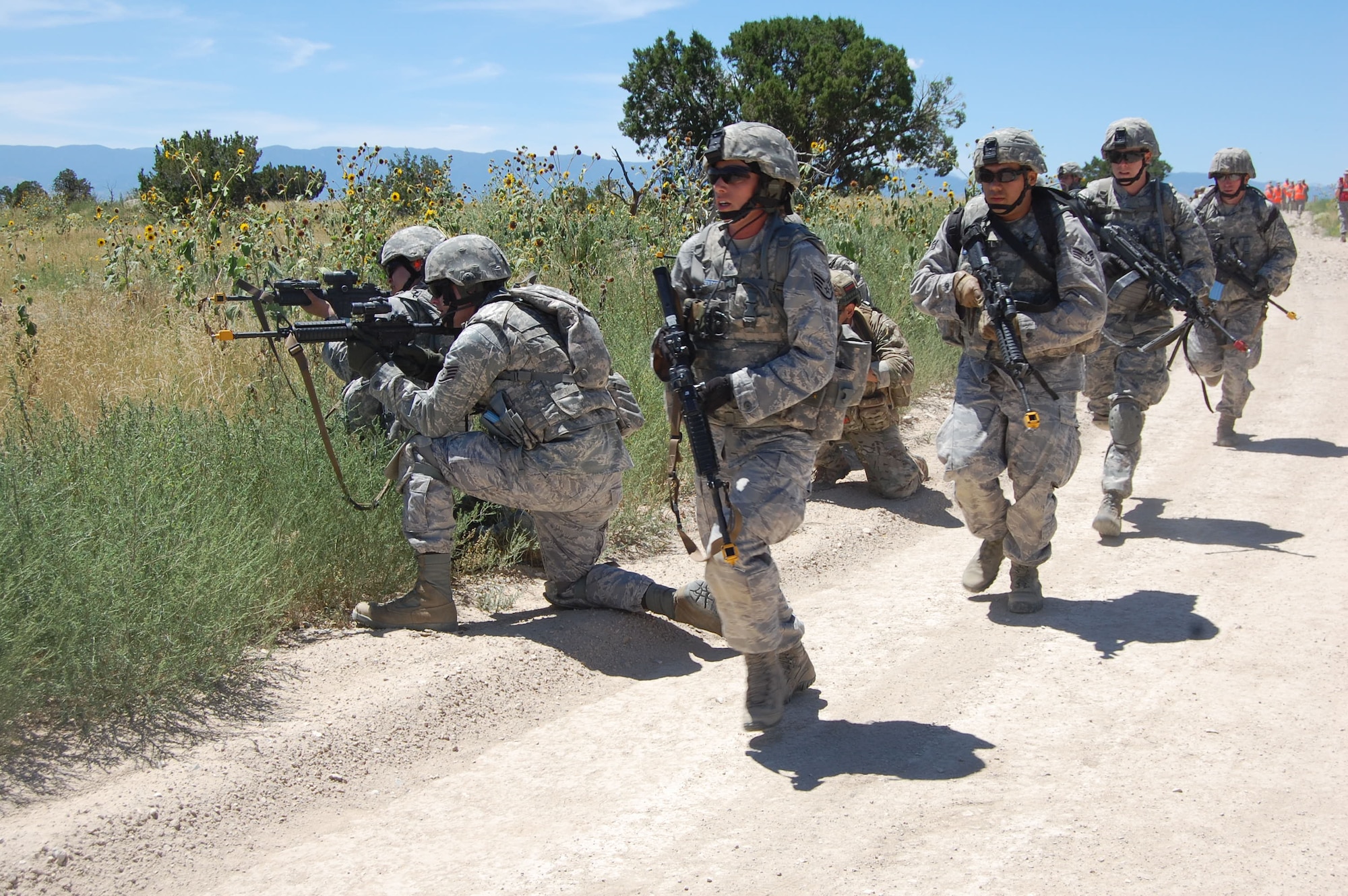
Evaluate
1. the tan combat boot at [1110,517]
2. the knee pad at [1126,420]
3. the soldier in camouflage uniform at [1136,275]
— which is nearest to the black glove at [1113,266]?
the soldier in camouflage uniform at [1136,275]

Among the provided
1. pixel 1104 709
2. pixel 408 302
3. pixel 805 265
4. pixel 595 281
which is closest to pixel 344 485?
pixel 408 302

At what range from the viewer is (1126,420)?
6.97 meters

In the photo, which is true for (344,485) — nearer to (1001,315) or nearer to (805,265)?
(805,265)

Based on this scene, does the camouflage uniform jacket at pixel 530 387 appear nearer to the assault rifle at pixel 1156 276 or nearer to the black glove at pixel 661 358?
the black glove at pixel 661 358

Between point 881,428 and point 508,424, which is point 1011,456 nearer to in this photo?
point 881,428

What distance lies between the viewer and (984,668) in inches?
188

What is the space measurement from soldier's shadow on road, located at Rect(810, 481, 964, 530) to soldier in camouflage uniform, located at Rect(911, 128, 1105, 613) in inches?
65.1

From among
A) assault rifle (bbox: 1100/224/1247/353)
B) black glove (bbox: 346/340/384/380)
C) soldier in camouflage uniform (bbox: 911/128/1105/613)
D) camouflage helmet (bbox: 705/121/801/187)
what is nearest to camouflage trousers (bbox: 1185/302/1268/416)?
assault rifle (bbox: 1100/224/1247/353)

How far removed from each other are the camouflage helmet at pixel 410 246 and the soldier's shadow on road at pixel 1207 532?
4222 mm

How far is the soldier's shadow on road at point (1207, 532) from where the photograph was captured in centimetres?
654

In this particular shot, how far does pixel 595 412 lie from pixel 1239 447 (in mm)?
6296

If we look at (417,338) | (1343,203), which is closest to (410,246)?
(417,338)

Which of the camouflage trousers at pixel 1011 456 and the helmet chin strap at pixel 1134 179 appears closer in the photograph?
the camouflage trousers at pixel 1011 456

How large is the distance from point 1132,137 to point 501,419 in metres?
4.31
